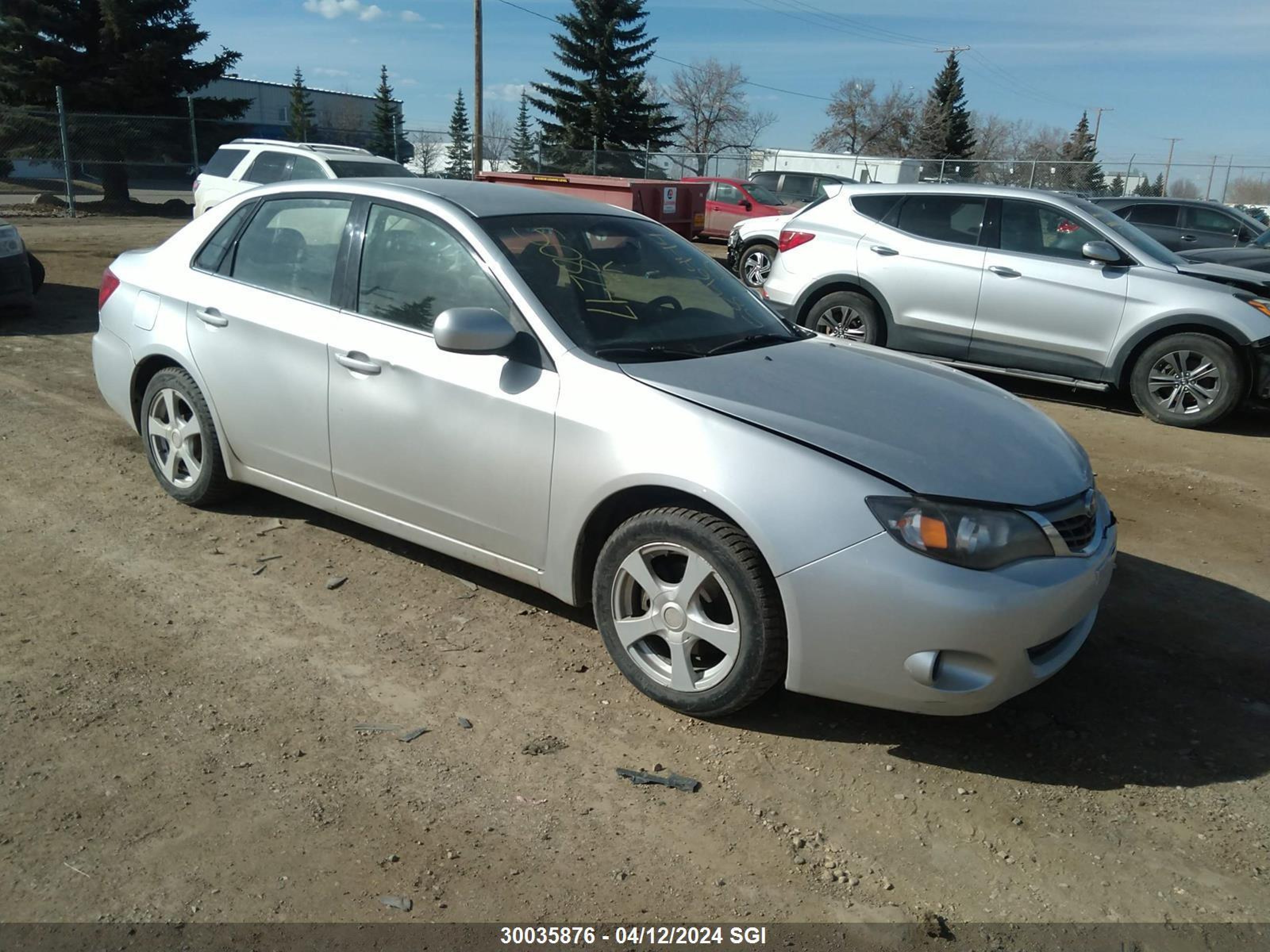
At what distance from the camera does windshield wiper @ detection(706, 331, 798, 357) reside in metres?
4.06

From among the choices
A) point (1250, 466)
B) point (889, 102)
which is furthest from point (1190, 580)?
point (889, 102)

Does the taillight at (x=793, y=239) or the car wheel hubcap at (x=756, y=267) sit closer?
the taillight at (x=793, y=239)

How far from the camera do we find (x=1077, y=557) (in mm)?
3320

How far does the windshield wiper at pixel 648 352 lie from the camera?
3.76 meters

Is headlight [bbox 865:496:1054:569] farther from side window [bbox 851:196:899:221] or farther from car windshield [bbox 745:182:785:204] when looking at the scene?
car windshield [bbox 745:182:785:204]

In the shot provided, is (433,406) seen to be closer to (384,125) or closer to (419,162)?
(419,162)

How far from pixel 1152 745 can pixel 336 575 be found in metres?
3.36

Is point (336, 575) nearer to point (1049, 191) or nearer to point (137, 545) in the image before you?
point (137, 545)

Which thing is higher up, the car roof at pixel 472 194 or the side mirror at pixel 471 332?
the car roof at pixel 472 194

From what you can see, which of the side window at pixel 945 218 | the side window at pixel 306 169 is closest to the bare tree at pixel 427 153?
the side window at pixel 306 169

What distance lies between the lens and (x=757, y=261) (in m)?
16.2

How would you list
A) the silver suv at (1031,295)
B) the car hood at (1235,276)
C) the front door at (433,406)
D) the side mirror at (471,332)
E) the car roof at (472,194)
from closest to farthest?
the side mirror at (471,332), the front door at (433,406), the car roof at (472,194), the silver suv at (1031,295), the car hood at (1235,276)

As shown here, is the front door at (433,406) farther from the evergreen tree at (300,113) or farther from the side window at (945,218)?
the evergreen tree at (300,113)

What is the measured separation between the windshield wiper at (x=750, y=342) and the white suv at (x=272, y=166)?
11.0 metres
